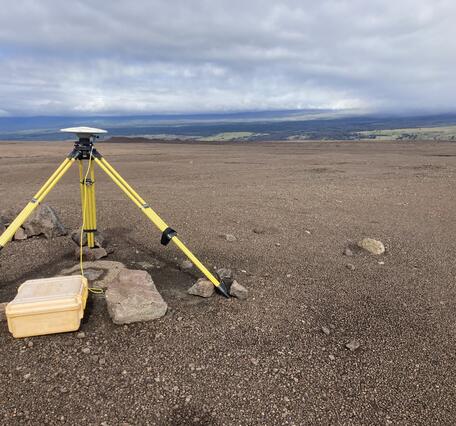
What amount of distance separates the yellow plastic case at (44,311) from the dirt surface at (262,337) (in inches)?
5.4

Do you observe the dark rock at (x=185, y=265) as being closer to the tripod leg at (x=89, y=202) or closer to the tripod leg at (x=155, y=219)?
the tripod leg at (x=155, y=219)

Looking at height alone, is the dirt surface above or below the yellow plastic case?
below

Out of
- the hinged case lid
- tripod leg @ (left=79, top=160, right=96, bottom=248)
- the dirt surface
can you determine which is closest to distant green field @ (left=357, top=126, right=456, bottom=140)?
the dirt surface

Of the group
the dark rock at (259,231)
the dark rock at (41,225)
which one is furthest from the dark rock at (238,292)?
the dark rock at (41,225)

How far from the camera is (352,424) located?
3.21m

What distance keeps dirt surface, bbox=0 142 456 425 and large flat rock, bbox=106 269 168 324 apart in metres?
0.14

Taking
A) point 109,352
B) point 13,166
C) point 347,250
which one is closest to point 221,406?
point 109,352

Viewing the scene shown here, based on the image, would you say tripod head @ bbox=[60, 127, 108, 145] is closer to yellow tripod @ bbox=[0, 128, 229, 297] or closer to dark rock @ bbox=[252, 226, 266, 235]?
yellow tripod @ bbox=[0, 128, 229, 297]

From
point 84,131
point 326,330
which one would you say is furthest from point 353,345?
point 84,131

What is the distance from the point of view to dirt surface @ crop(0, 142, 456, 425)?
3.35m

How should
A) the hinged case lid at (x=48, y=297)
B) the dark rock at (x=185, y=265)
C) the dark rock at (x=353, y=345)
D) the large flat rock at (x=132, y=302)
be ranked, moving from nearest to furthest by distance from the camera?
the hinged case lid at (x=48, y=297)
the dark rock at (x=353, y=345)
the large flat rock at (x=132, y=302)
the dark rock at (x=185, y=265)

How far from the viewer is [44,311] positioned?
4.00 m

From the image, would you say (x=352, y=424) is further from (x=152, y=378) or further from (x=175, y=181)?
(x=175, y=181)

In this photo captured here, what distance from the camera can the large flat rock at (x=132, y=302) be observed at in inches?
172
